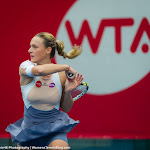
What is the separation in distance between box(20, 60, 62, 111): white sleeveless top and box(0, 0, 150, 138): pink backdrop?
145 centimetres

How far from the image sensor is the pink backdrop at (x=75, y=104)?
323cm

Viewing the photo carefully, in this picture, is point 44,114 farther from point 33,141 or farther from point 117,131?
point 117,131

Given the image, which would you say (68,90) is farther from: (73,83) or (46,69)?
(46,69)

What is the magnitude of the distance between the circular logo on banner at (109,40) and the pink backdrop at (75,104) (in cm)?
10

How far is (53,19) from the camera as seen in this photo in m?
3.30

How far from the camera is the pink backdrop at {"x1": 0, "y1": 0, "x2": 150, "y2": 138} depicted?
3.23m

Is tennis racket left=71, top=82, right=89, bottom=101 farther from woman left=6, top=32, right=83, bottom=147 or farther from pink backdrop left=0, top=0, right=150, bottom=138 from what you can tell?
pink backdrop left=0, top=0, right=150, bottom=138

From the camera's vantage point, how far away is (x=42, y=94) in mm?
1824

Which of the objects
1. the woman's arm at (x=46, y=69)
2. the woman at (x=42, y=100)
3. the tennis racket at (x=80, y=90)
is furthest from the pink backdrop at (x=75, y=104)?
the woman's arm at (x=46, y=69)

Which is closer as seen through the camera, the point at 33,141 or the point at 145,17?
the point at 33,141

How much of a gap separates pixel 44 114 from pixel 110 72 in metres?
1.52

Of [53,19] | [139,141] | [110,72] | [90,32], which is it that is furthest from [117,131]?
[53,19]

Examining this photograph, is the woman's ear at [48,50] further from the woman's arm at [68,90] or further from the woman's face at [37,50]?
the woman's arm at [68,90]

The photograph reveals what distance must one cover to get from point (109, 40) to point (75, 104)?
0.79 meters
